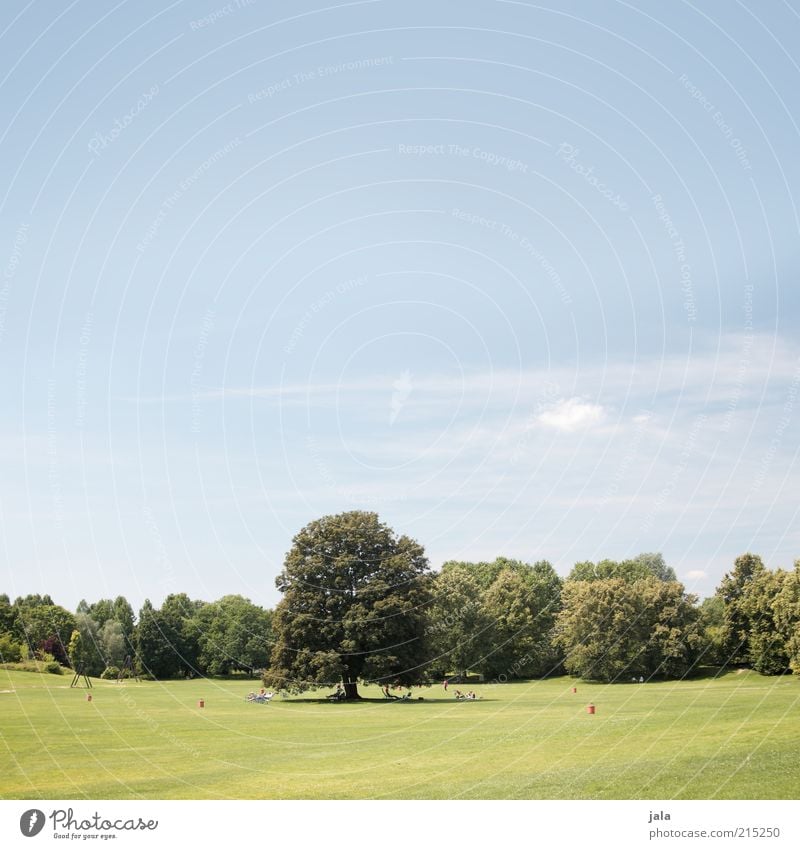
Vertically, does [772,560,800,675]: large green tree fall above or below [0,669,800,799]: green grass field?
above

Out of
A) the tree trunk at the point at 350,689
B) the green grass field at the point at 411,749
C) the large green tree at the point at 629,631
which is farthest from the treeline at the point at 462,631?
the green grass field at the point at 411,749

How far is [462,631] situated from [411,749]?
2164 inches

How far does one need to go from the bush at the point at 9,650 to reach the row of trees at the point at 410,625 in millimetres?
185

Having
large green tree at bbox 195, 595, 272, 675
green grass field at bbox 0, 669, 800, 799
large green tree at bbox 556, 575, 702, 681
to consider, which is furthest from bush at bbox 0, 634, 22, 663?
large green tree at bbox 556, 575, 702, 681

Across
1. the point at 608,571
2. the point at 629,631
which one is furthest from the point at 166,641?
the point at 608,571

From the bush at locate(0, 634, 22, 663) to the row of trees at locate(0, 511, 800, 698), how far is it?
185mm

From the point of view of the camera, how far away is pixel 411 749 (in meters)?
31.5

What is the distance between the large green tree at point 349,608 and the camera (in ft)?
193

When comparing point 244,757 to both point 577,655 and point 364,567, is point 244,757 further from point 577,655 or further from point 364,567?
point 577,655

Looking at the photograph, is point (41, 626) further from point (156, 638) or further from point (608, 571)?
point (608, 571)

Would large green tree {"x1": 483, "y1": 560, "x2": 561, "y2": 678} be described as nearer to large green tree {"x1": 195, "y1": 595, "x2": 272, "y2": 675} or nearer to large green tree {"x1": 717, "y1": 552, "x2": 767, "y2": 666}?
large green tree {"x1": 717, "y1": 552, "x2": 767, "y2": 666}

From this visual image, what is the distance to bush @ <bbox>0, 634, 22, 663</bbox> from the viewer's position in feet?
237
